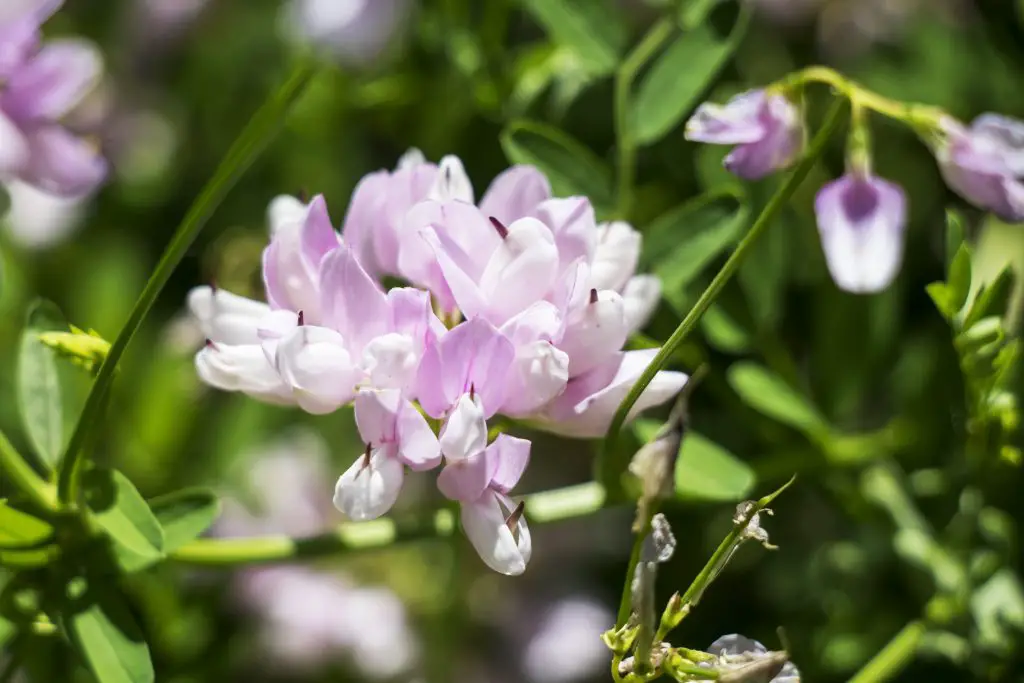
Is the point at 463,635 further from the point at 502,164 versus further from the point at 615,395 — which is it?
the point at 615,395

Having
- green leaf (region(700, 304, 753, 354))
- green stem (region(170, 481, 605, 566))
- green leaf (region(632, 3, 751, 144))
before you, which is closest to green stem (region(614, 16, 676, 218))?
green leaf (region(632, 3, 751, 144))

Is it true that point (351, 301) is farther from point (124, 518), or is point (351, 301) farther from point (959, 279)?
point (959, 279)

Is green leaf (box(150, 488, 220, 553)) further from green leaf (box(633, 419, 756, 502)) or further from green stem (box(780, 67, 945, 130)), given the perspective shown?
green stem (box(780, 67, 945, 130))

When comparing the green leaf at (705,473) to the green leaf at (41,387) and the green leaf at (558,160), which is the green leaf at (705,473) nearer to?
the green leaf at (558,160)

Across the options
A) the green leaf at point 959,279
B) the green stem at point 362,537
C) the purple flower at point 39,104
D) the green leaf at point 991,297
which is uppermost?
the purple flower at point 39,104

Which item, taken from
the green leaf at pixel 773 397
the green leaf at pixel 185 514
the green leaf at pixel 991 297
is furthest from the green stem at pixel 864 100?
the green leaf at pixel 185 514

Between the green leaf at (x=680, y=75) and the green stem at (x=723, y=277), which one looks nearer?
the green stem at (x=723, y=277)
